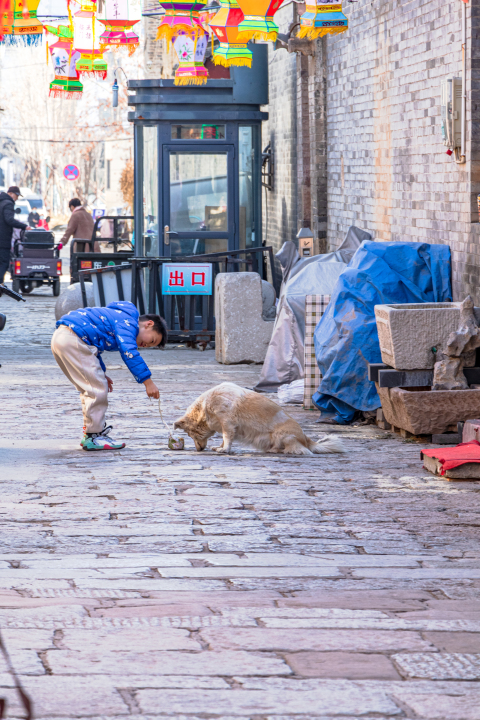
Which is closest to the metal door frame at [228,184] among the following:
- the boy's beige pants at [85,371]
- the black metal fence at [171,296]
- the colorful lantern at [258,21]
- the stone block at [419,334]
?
the black metal fence at [171,296]

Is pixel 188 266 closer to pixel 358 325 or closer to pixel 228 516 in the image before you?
pixel 358 325

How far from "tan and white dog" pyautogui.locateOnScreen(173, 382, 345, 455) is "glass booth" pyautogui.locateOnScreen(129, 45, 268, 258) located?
27.4 feet

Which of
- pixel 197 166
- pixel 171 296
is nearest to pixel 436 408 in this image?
pixel 171 296

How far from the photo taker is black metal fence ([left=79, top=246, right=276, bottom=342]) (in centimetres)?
1491

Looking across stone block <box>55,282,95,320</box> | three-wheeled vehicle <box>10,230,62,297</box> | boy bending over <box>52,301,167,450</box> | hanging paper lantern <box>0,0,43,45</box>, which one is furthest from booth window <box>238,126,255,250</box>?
boy bending over <box>52,301,167,450</box>

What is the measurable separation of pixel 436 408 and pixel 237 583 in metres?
3.97

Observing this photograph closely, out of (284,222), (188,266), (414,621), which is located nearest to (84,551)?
(414,621)

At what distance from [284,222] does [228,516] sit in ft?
42.7

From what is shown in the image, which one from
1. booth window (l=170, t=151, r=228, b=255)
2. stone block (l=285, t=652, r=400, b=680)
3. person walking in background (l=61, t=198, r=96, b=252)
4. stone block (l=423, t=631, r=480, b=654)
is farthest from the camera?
person walking in background (l=61, t=198, r=96, b=252)

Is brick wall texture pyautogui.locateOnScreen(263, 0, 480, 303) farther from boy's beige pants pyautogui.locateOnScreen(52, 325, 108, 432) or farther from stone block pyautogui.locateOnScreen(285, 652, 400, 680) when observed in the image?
stone block pyautogui.locateOnScreen(285, 652, 400, 680)

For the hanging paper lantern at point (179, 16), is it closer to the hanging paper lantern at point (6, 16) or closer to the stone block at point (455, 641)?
the hanging paper lantern at point (6, 16)

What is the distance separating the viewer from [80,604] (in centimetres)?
432

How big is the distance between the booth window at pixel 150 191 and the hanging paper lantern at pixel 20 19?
236 centimetres

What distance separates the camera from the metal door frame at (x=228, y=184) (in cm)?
1594
